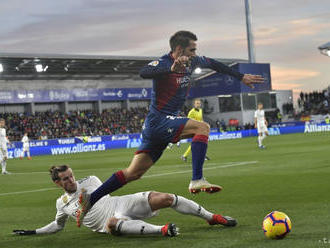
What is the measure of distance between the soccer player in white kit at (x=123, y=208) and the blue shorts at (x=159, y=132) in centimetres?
58

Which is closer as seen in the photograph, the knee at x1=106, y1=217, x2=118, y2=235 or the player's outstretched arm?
the knee at x1=106, y1=217, x2=118, y2=235

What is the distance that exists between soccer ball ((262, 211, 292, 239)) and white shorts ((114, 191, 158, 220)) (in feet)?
4.81

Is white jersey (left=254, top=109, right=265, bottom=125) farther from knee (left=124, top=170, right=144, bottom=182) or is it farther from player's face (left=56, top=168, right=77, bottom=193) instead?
player's face (left=56, top=168, right=77, bottom=193)

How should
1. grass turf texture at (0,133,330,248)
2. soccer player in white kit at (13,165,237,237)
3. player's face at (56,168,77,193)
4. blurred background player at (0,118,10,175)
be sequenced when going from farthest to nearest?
blurred background player at (0,118,10,175) < player's face at (56,168,77,193) < soccer player in white kit at (13,165,237,237) < grass turf texture at (0,133,330,248)

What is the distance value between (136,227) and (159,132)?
3.88ft

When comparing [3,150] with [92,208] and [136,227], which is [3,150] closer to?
[92,208]

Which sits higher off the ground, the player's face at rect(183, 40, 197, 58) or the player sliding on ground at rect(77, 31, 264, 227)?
the player's face at rect(183, 40, 197, 58)

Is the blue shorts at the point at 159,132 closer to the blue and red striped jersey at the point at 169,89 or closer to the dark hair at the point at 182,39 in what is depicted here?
the blue and red striped jersey at the point at 169,89

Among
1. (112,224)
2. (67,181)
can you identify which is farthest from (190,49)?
(112,224)

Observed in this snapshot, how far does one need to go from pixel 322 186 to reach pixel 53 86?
51.3 m

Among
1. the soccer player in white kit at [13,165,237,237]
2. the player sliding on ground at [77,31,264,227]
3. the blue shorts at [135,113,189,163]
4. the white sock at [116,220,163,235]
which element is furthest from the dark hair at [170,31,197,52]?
the white sock at [116,220,163,235]

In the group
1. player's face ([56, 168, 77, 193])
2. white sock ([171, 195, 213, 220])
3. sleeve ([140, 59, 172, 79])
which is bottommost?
white sock ([171, 195, 213, 220])

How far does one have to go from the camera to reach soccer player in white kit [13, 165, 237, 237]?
21.6 feet

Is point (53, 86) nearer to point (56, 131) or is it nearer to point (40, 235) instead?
point (56, 131)
